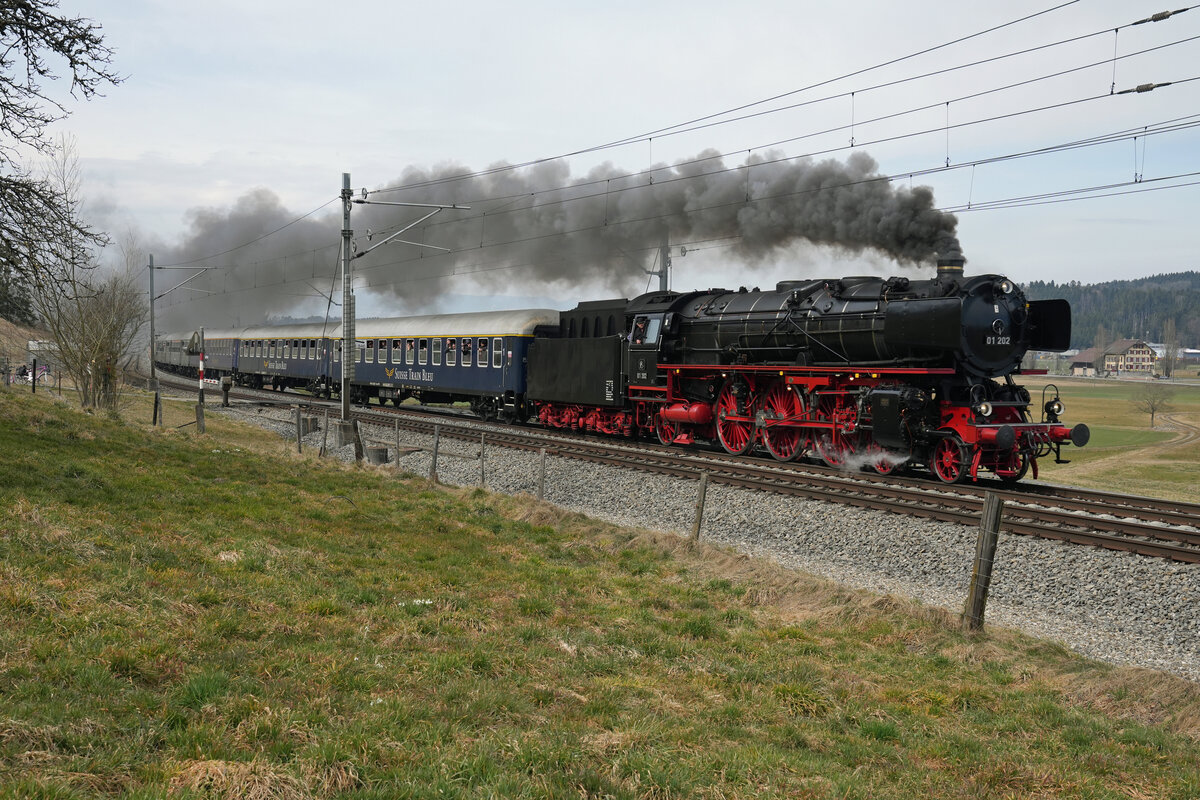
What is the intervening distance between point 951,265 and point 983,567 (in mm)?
8650

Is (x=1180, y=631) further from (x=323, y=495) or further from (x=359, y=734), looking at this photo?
(x=323, y=495)

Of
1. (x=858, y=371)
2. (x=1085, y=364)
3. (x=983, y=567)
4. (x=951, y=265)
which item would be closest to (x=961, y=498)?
(x=858, y=371)

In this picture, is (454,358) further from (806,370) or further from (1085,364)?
(1085,364)

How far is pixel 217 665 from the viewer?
216 inches

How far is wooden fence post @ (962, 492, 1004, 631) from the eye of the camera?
8.31 metres

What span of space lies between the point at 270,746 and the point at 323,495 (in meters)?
8.99

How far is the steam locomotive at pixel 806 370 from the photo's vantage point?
15086mm

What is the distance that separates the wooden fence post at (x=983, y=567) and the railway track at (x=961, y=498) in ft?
10.8

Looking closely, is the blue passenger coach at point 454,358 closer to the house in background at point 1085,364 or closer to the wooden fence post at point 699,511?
the wooden fence post at point 699,511

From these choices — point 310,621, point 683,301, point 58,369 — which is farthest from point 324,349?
point 310,621

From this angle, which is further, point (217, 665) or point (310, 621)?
point (310, 621)

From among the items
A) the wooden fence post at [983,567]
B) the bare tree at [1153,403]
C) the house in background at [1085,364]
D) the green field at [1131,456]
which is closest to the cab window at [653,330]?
the green field at [1131,456]

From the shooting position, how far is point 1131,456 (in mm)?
46875

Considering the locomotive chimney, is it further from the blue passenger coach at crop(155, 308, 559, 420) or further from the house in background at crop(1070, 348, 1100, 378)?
the house in background at crop(1070, 348, 1100, 378)
